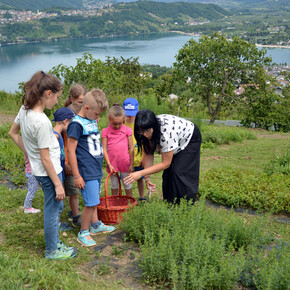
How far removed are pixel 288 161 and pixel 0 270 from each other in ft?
19.1

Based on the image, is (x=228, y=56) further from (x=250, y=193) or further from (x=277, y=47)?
(x=277, y=47)

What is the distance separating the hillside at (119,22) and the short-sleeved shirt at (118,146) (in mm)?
96283

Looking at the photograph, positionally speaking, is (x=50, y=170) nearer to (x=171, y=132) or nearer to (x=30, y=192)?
(x=171, y=132)

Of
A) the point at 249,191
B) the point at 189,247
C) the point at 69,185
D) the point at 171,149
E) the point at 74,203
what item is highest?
the point at 171,149

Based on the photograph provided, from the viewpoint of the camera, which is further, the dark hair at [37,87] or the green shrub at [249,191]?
the green shrub at [249,191]

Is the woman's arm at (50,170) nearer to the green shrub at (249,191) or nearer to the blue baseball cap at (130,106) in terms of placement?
the blue baseball cap at (130,106)

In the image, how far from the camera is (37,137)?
2.46 metres

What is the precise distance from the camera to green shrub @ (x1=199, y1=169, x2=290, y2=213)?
4.43 m

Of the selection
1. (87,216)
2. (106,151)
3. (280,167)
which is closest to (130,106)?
(106,151)

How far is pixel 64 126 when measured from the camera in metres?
3.46

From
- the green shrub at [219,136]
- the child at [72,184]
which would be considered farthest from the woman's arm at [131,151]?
the green shrub at [219,136]

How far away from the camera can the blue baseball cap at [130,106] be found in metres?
4.02

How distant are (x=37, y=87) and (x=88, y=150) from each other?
0.81 meters

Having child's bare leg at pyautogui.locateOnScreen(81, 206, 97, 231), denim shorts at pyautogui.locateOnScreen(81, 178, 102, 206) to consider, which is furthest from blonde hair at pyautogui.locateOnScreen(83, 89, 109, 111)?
child's bare leg at pyautogui.locateOnScreen(81, 206, 97, 231)
